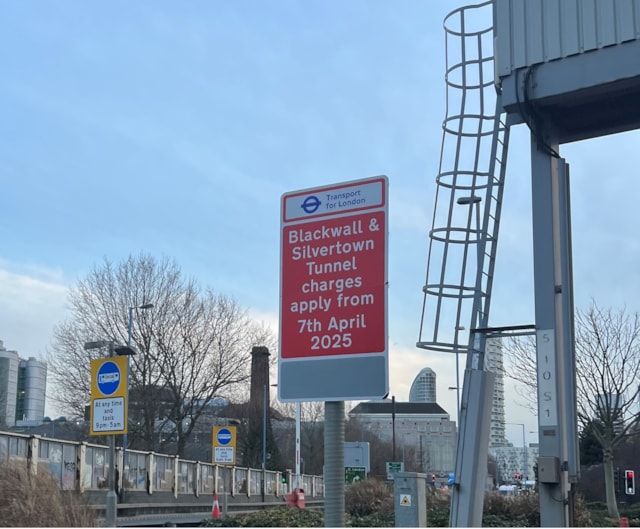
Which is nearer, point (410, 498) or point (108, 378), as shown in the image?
point (108, 378)

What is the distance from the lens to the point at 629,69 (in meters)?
10.0

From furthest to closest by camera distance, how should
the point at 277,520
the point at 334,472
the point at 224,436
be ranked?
the point at 224,436 → the point at 277,520 → the point at 334,472

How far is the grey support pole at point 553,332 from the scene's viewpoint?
10219 mm

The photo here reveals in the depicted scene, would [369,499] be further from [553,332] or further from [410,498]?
[553,332]

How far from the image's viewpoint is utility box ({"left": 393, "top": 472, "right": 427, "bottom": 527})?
14.3 meters

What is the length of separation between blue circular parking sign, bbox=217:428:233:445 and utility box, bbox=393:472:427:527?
10.8 meters

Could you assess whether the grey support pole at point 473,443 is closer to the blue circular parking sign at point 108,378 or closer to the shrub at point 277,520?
the blue circular parking sign at point 108,378

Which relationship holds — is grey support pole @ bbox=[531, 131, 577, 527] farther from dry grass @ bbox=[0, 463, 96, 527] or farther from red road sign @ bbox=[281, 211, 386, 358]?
red road sign @ bbox=[281, 211, 386, 358]

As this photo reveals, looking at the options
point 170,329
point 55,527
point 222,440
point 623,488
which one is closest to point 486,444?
point 55,527

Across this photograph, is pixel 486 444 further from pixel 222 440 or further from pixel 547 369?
pixel 222 440

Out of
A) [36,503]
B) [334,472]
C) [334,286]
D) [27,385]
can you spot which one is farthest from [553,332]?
[27,385]

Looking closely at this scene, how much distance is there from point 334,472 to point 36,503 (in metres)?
6.46

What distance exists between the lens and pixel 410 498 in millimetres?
14414

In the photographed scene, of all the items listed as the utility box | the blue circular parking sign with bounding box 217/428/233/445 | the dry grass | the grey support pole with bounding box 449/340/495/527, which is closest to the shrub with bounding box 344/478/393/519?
the blue circular parking sign with bounding box 217/428/233/445
